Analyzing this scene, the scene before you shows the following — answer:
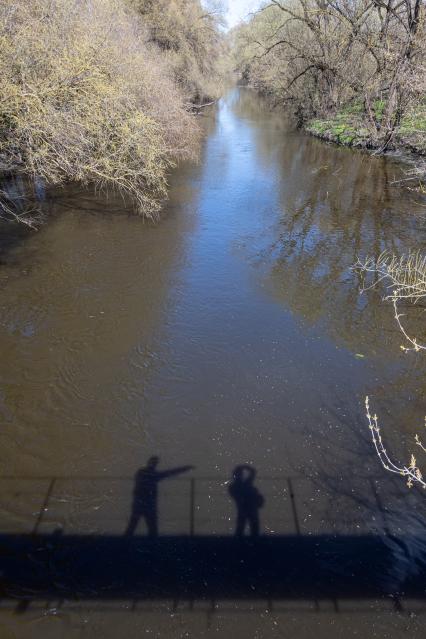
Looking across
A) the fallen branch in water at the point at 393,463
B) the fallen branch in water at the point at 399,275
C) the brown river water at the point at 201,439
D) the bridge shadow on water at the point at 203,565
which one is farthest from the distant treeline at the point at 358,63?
the bridge shadow on water at the point at 203,565

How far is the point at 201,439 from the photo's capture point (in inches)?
227

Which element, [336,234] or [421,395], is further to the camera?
[336,234]

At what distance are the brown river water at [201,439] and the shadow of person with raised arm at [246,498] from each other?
3cm

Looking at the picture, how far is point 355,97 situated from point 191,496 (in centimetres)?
2800

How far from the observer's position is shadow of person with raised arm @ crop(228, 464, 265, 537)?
4776 millimetres

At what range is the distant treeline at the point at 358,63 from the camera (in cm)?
1775

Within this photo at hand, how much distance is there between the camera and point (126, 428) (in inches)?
233

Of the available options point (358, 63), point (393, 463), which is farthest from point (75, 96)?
point (358, 63)

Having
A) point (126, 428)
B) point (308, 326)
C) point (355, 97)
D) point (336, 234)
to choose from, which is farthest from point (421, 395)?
point (355, 97)

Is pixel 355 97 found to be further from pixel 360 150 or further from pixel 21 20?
pixel 21 20

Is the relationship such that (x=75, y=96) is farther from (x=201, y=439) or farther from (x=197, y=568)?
(x=197, y=568)

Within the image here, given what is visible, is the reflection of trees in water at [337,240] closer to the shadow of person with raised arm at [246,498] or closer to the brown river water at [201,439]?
the brown river water at [201,439]

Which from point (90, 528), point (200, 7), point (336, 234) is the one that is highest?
point (200, 7)

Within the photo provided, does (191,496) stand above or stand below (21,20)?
below
